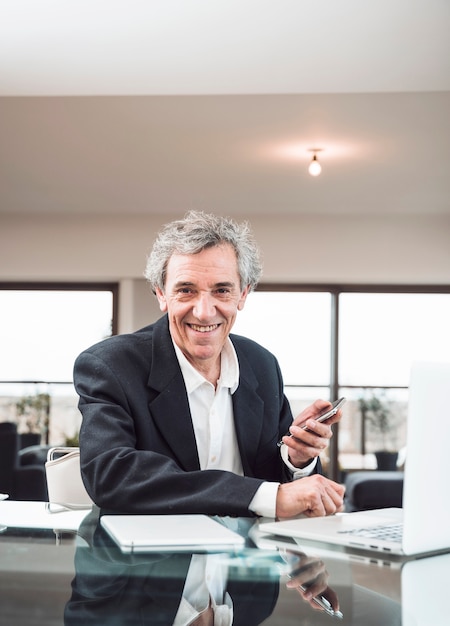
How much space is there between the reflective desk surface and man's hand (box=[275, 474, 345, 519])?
27cm

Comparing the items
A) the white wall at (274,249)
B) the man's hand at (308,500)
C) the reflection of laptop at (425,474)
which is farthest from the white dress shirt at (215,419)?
the white wall at (274,249)

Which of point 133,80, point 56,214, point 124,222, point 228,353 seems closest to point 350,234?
point 124,222

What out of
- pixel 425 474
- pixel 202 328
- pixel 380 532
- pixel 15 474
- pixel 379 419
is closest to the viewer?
pixel 425 474

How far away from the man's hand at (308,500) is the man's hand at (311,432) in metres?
0.21

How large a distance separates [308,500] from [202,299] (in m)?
0.64

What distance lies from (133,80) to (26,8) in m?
0.87

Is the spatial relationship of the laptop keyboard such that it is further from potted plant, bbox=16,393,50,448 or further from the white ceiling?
potted plant, bbox=16,393,50,448

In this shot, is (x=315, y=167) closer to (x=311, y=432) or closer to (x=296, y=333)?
(x=296, y=333)

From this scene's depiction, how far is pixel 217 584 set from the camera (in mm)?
983

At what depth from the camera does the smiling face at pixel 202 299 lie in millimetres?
2020

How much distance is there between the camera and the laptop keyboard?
1.31m

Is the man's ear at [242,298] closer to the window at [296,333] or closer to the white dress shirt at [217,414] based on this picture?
the white dress shirt at [217,414]

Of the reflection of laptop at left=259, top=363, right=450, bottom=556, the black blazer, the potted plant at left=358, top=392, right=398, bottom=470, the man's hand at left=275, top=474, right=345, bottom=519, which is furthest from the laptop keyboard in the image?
the potted plant at left=358, top=392, right=398, bottom=470

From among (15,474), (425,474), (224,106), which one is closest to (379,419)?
(15,474)
